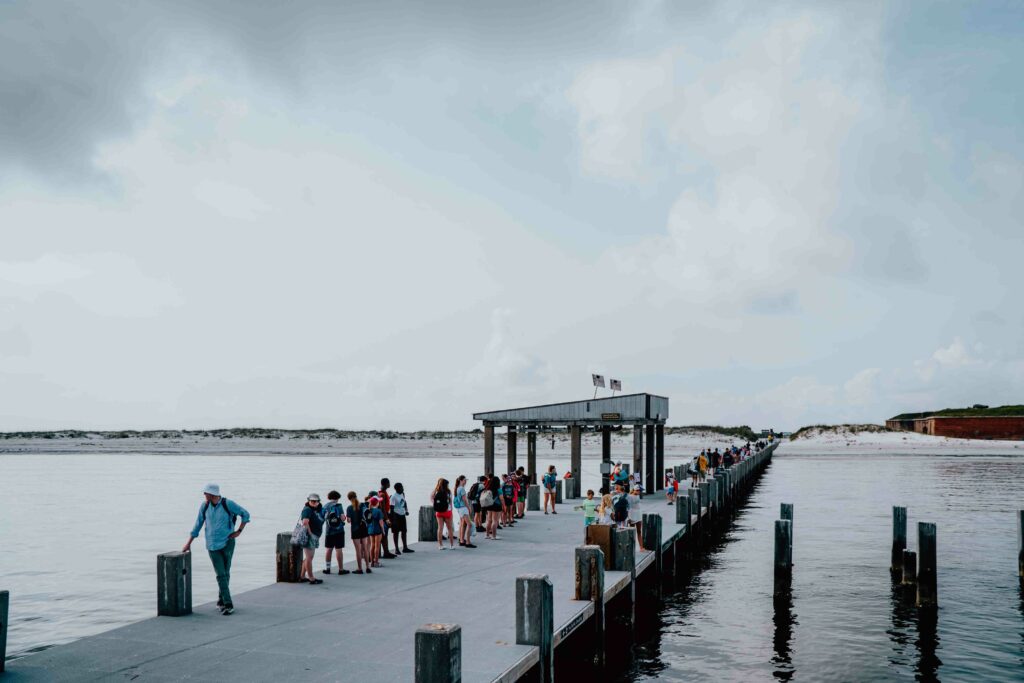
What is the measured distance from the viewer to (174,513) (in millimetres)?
39312

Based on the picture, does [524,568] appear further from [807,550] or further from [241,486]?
[241,486]

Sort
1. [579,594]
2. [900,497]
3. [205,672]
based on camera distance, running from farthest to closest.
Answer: [900,497] → [579,594] → [205,672]

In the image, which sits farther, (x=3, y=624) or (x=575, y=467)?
(x=575, y=467)

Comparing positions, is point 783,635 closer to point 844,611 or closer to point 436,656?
point 844,611

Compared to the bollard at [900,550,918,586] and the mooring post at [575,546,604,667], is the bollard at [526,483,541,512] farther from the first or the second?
the mooring post at [575,546,604,667]

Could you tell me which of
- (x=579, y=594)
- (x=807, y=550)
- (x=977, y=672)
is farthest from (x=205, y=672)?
(x=807, y=550)

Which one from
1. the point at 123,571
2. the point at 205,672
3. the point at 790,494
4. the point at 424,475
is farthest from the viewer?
the point at 424,475

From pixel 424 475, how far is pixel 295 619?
54979mm

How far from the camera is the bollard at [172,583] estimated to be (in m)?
12.4

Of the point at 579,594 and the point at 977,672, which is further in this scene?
the point at 977,672

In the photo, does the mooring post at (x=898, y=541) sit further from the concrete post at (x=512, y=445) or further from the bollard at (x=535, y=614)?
the concrete post at (x=512, y=445)

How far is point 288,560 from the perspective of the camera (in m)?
15.4

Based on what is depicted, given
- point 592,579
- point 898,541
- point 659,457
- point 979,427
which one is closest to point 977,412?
point 979,427

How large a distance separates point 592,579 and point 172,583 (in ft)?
21.2
